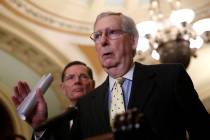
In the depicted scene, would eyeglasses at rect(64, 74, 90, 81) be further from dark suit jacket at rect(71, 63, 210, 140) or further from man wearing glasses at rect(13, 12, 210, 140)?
dark suit jacket at rect(71, 63, 210, 140)

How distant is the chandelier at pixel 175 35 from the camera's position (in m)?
5.24

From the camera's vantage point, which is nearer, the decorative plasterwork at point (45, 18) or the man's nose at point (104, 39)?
the man's nose at point (104, 39)

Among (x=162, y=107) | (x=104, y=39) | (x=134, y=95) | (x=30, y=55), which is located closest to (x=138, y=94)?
(x=134, y=95)

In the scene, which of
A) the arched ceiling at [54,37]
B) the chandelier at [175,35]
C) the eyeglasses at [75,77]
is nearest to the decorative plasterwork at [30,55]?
the arched ceiling at [54,37]

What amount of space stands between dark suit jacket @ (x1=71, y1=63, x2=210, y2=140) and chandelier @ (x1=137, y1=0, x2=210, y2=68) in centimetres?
324

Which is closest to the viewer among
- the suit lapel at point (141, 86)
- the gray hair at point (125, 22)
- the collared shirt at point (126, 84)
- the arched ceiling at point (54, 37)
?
the suit lapel at point (141, 86)

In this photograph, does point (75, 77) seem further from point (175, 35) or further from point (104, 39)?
point (175, 35)

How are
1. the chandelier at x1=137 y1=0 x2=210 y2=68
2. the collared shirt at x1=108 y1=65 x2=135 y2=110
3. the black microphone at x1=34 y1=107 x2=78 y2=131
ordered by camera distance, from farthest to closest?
the chandelier at x1=137 y1=0 x2=210 y2=68 → the collared shirt at x1=108 y1=65 x2=135 y2=110 → the black microphone at x1=34 y1=107 x2=78 y2=131

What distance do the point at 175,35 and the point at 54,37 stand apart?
2.81 m

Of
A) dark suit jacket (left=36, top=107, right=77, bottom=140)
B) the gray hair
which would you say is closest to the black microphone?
dark suit jacket (left=36, top=107, right=77, bottom=140)

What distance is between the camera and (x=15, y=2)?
6.70m

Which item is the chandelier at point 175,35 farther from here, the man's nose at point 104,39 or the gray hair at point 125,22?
the man's nose at point 104,39

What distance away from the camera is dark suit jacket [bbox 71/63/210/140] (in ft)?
5.74

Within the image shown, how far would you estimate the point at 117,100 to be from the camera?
74.0 inches
